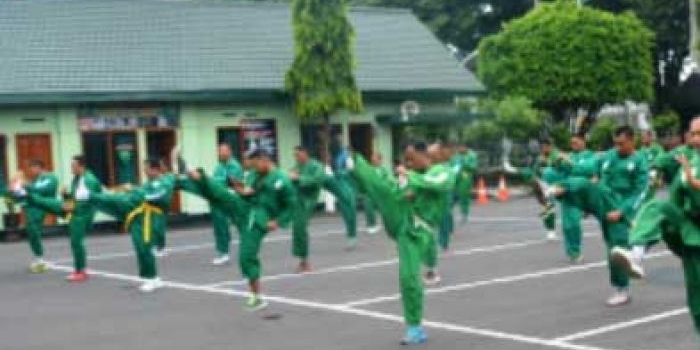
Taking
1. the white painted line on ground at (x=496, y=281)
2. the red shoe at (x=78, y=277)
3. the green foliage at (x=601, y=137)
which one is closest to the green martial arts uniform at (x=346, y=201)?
the red shoe at (x=78, y=277)

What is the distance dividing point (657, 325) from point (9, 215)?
1781 cm

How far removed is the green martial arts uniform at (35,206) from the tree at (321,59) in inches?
453

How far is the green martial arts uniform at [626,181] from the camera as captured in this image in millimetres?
12164

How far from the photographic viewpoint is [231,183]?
1417 cm

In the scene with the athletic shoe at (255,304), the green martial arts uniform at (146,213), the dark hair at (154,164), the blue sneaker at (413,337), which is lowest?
the athletic shoe at (255,304)

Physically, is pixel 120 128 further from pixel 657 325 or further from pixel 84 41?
pixel 657 325

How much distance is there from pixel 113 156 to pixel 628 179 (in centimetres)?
1736

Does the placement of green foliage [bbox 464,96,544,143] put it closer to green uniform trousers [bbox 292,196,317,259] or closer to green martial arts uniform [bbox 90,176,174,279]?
green uniform trousers [bbox 292,196,317,259]

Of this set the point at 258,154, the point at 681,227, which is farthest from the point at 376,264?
the point at 681,227

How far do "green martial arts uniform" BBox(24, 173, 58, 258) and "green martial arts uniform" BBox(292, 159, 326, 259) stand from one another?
12.7 feet

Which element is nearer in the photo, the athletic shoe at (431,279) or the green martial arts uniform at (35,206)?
the athletic shoe at (431,279)

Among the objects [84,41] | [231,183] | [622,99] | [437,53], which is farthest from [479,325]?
[622,99]

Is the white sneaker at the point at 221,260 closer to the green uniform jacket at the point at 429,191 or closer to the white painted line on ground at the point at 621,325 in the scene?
the green uniform jacket at the point at 429,191

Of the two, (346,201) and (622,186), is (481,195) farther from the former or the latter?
(622,186)
